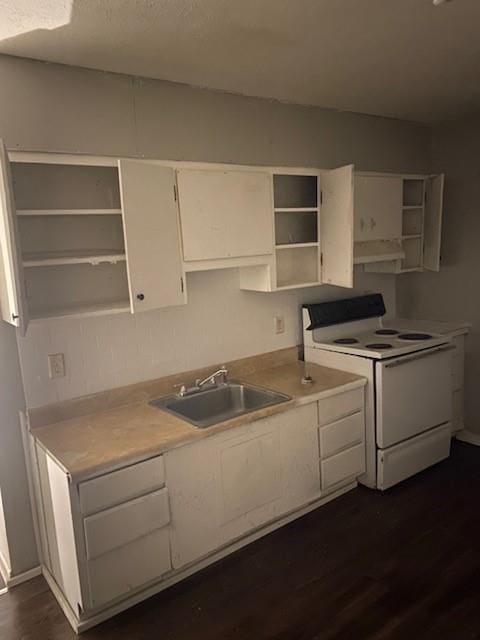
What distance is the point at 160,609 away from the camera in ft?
7.20

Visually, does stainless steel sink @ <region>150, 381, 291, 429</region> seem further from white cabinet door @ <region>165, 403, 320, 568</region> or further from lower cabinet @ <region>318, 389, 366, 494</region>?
lower cabinet @ <region>318, 389, 366, 494</region>

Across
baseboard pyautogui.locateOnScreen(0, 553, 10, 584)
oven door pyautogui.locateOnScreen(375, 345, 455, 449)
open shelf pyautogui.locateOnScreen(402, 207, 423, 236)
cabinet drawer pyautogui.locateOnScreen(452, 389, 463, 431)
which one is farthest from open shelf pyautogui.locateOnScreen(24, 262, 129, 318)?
cabinet drawer pyautogui.locateOnScreen(452, 389, 463, 431)

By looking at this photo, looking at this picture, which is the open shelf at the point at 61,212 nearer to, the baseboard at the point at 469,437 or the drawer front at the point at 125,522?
the drawer front at the point at 125,522

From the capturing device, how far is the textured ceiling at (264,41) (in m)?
1.77

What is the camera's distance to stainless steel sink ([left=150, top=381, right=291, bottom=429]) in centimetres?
266

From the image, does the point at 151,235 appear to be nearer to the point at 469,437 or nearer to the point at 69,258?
the point at 69,258

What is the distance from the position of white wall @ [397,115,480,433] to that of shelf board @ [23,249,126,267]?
263 cm

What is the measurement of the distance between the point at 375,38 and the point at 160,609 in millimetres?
2675

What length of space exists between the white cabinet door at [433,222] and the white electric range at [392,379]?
58cm

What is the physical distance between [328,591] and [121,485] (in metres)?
1.09

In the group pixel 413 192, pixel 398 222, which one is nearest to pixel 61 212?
pixel 398 222

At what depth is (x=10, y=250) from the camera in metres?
1.85

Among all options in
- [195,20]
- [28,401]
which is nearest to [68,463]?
[28,401]

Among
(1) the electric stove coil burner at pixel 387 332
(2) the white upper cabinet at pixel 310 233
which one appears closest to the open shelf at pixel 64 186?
(2) the white upper cabinet at pixel 310 233
